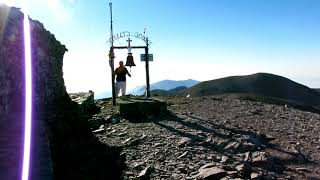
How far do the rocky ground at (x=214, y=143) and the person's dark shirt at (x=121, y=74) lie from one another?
11.8 feet

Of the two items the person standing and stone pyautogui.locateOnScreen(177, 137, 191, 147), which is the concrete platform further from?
the person standing

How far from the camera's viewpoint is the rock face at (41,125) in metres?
9.07

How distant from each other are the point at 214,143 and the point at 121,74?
35.4 feet

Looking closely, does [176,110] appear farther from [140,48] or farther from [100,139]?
[100,139]

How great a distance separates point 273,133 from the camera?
652 inches

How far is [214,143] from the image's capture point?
13875mm

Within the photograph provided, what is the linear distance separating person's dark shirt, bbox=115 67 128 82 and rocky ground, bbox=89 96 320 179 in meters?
3.58

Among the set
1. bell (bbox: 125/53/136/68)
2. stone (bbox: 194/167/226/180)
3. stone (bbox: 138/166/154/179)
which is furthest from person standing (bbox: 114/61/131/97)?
stone (bbox: 194/167/226/180)

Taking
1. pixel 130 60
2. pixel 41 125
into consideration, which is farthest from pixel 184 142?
pixel 130 60

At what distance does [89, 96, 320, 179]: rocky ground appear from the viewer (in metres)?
11.4

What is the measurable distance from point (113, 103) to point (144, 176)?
1003cm

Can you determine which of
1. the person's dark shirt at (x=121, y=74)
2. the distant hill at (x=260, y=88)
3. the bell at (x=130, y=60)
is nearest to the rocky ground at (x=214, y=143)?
the bell at (x=130, y=60)

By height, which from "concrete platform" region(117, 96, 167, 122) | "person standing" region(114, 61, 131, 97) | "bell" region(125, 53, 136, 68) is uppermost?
"bell" region(125, 53, 136, 68)

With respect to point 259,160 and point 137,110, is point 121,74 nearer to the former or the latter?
point 137,110
